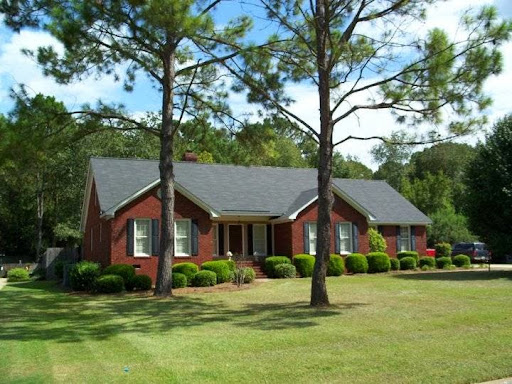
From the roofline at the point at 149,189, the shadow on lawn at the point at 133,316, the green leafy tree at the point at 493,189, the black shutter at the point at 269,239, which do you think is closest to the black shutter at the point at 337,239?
the black shutter at the point at 269,239

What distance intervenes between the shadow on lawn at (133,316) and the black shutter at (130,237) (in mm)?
5507

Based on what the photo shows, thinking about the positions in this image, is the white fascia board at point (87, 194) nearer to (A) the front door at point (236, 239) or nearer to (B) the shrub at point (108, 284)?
(A) the front door at point (236, 239)

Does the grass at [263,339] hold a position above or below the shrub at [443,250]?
below

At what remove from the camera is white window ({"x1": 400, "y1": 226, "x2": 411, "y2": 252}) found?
31844mm

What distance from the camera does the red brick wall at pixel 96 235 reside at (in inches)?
920

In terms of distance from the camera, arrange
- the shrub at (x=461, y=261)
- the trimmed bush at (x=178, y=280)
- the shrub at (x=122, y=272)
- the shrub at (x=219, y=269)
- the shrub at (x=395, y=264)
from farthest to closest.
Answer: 1. the shrub at (x=461, y=261)
2. the shrub at (x=395, y=264)
3. the shrub at (x=219, y=269)
4. the trimmed bush at (x=178, y=280)
5. the shrub at (x=122, y=272)

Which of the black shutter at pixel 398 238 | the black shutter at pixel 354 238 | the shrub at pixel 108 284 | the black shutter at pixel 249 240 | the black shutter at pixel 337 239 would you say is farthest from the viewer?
the black shutter at pixel 398 238

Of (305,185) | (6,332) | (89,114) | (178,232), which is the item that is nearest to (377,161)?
(305,185)

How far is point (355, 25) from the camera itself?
46.5 feet

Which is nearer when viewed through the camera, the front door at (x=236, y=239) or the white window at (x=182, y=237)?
the white window at (x=182, y=237)

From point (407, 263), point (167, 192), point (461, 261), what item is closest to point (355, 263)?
point (407, 263)

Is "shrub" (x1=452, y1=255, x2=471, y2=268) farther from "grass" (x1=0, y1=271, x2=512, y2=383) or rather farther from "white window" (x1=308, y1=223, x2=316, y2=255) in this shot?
"grass" (x1=0, y1=271, x2=512, y2=383)

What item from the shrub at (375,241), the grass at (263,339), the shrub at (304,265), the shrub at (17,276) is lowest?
the grass at (263,339)

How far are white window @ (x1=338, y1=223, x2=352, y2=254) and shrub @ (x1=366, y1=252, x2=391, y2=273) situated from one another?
1.12 meters
